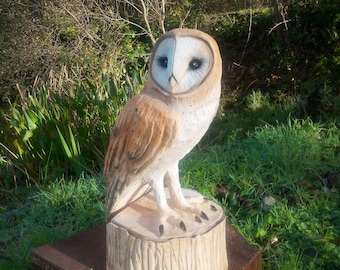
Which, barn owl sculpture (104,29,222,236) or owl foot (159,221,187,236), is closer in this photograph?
barn owl sculpture (104,29,222,236)

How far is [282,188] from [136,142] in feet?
5.17

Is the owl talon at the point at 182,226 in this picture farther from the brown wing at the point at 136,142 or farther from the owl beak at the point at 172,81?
the owl beak at the point at 172,81

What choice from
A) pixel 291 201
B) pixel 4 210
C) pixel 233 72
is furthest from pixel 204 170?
pixel 233 72

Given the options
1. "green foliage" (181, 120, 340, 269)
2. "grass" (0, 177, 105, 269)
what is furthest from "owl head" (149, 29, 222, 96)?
"grass" (0, 177, 105, 269)

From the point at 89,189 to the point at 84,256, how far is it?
114 cm

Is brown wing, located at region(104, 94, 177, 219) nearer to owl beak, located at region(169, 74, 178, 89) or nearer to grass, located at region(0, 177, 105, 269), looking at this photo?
owl beak, located at region(169, 74, 178, 89)

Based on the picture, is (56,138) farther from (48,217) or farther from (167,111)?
(167,111)

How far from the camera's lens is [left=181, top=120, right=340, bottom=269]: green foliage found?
8.19 feet

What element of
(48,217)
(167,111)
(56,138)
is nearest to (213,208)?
(167,111)

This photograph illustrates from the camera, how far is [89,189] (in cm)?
330

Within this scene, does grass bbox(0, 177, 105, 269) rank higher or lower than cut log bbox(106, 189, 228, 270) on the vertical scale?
lower

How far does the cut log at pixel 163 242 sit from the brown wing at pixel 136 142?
0.45 ft

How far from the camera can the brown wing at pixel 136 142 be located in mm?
1663

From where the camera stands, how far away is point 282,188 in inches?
117
